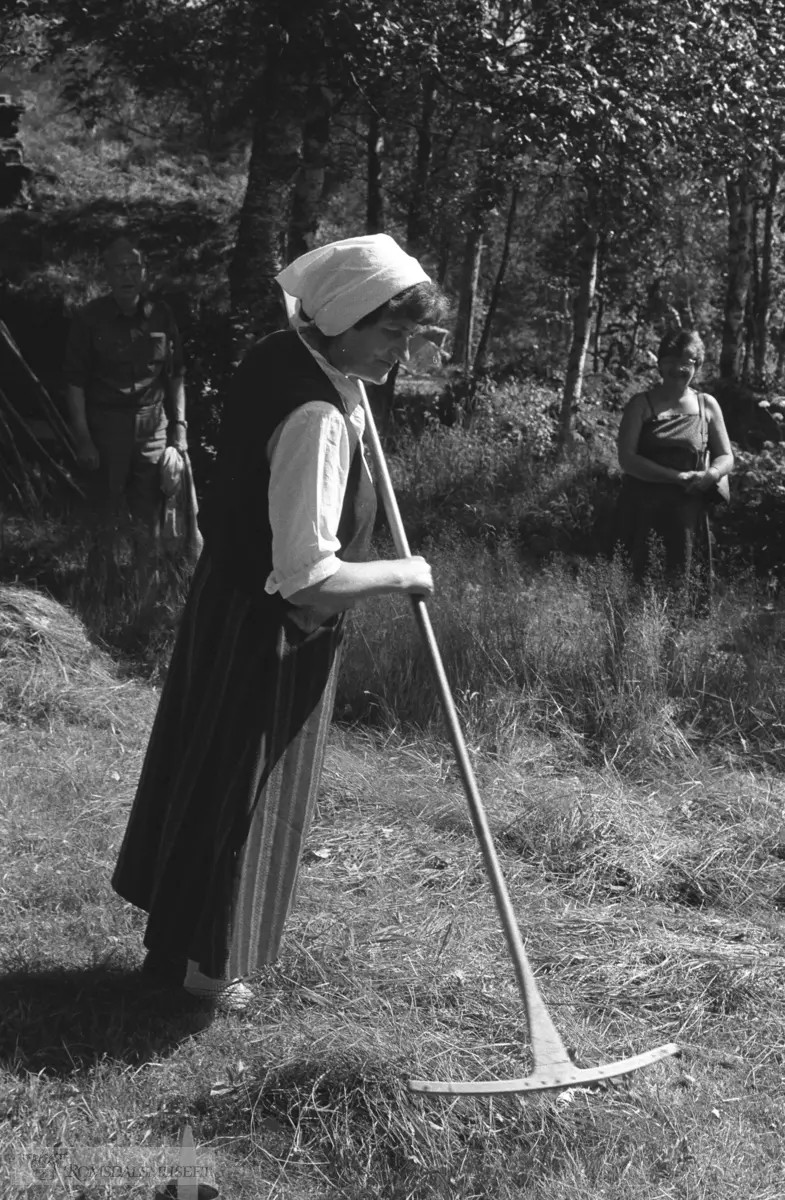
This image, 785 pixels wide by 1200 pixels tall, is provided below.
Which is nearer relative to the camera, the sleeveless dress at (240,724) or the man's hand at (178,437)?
the sleeveless dress at (240,724)

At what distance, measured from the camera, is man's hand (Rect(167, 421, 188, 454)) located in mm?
6844

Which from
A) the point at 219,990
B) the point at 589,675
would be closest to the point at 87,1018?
the point at 219,990

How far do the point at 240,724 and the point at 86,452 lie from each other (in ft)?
13.3

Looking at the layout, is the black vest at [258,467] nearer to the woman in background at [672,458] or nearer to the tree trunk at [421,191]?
the woman in background at [672,458]

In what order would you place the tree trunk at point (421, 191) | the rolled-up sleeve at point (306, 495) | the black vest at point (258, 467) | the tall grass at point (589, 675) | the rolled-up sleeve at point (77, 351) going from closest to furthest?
the rolled-up sleeve at point (306, 495) → the black vest at point (258, 467) → the tall grass at point (589, 675) → the rolled-up sleeve at point (77, 351) → the tree trunk at point (421, 191)

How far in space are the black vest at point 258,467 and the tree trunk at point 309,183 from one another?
21.5ft

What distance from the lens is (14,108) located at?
14992mm

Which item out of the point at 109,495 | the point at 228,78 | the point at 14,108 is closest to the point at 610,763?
the point at 109,495

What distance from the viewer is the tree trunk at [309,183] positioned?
905 cm

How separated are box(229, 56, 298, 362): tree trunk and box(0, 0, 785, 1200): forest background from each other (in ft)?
0.08

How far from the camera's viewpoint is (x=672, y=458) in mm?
6535

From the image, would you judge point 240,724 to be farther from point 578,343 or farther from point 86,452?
point 578,343

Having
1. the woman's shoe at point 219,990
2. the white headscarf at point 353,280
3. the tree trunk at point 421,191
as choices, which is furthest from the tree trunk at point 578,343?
the white headscarf at point 353,280

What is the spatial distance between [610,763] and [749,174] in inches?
268
